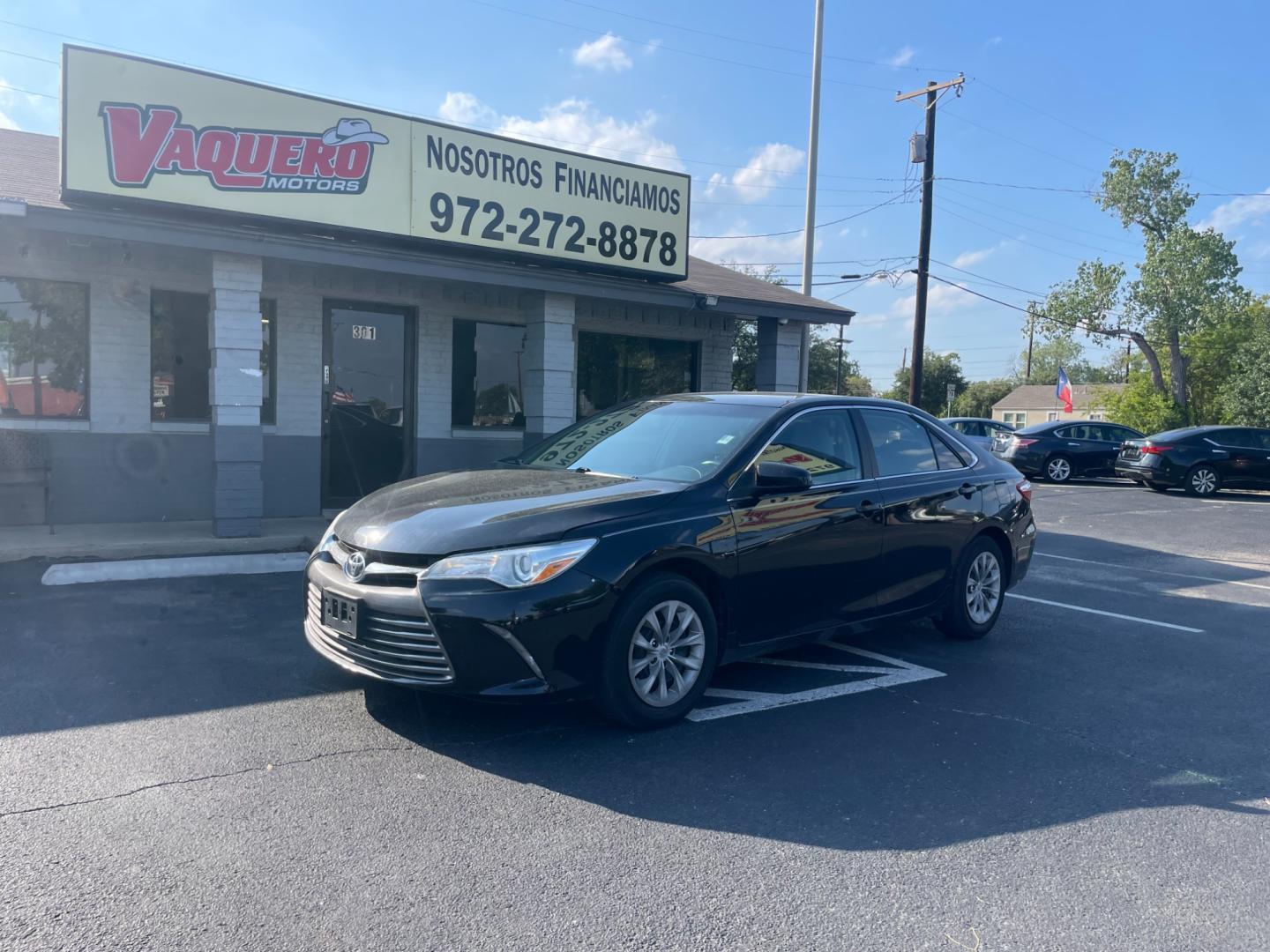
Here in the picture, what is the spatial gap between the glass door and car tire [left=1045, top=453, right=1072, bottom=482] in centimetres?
1585

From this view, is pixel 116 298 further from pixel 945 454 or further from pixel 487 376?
pixel 945 454

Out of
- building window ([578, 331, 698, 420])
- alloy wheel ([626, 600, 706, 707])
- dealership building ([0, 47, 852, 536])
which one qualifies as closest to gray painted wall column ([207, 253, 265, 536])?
dealership building ([0, 47, 852, 536])

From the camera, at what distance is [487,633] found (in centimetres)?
413

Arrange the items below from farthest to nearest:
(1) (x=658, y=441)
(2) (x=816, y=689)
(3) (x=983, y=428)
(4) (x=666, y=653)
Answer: (3) (x=983, y=428) → (1) (x=658, y=441) → (2) (x=816, y=689) → (4) (x=666, y=653)

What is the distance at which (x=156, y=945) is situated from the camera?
2781 millimetres

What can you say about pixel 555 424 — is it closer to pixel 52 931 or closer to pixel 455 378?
pixel 455 378

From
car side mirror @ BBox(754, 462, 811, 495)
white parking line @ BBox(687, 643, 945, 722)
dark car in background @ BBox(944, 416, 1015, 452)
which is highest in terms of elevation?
dark car in background @ BBox(944, 416, 1015, 452)

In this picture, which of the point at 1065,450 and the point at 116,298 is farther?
the point at 1065,450

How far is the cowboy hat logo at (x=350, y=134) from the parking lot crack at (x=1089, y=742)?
24.5 feet

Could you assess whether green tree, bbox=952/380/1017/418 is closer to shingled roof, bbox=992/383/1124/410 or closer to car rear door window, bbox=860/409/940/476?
shingled roof, bbox=992/383/1124/410

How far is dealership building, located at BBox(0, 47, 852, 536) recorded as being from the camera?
870 cm

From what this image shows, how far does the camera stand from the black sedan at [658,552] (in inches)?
166

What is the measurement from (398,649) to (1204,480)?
19754 mm

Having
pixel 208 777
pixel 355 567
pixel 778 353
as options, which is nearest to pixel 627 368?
pixel 778 353
